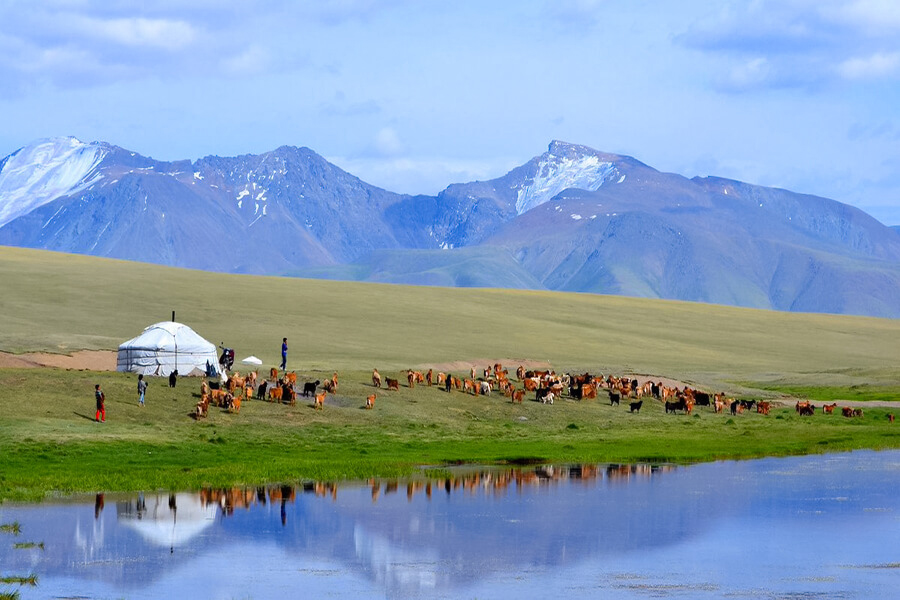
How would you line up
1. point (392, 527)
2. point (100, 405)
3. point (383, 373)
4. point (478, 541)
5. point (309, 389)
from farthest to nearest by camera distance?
point (383, 373) → point (309, 389) → point (100, 405) → point (392, 527) → point (478, 541)

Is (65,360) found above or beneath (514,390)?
above

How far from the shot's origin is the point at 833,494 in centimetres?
4112

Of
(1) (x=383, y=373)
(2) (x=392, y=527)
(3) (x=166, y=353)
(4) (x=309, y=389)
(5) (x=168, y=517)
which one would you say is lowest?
(2) (x=392, y=527)

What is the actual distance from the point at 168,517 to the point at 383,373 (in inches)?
1417

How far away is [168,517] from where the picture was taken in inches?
1342

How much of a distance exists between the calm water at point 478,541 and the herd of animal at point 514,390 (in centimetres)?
1457

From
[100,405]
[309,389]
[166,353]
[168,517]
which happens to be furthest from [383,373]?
[168,517]

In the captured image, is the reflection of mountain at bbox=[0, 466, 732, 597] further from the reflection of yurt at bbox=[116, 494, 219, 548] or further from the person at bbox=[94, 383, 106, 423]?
the person at bbox=[94, 383, 106, 423]

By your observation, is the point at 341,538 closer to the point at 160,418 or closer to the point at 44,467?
the point at 44,467

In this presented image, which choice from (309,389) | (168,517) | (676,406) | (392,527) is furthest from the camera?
(676,406)

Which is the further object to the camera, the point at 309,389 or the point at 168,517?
the point at 309,389

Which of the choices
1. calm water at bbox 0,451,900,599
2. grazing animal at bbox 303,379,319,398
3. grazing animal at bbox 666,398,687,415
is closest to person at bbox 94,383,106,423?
grazing animal at bbox 303,379,319,398

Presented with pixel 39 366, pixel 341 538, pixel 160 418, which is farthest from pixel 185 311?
pixel 341 538

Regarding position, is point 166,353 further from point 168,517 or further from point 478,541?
point 478,541
